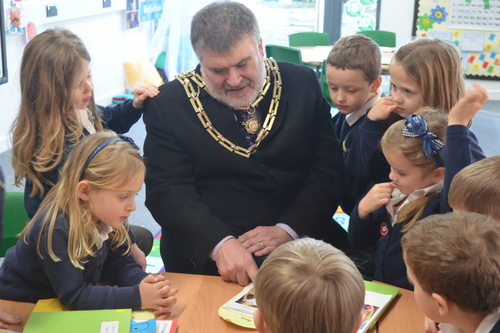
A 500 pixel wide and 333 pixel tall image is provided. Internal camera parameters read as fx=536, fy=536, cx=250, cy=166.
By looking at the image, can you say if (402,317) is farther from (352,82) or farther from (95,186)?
(352,82)

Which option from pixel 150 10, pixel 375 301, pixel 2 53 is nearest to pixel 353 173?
pixel 375 301

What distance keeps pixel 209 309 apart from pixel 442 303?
0.66 meters

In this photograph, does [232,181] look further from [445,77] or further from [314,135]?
[445,77]

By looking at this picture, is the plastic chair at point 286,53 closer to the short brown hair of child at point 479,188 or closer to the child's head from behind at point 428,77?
the child's head from behind at point 428,77

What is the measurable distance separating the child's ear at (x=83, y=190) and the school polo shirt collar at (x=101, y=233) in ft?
0.34

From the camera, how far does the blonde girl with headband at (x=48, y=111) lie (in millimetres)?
2031

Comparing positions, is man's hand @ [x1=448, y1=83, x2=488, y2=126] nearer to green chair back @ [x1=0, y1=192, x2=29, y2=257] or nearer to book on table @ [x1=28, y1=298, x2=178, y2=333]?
book on table @ [x1=28, y1=298, x2=178, y2=333]

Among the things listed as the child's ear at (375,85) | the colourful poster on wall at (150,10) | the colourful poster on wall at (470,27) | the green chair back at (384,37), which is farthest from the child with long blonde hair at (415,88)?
the colourful poster on wall at (150,10)

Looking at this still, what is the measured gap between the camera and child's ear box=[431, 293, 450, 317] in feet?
3.95

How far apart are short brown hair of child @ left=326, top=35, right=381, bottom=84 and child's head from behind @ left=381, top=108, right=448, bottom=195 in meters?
0.57

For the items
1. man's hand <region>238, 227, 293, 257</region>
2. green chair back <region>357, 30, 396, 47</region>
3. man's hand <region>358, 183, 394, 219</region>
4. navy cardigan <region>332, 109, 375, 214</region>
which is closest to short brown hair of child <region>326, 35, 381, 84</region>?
navy cardigan <region>332, 109, 375, 214</region>

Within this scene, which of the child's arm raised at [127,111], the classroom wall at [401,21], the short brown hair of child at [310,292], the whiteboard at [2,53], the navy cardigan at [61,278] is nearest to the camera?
the short brown hair of child at [310,292]

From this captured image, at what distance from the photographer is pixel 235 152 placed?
2.14 m

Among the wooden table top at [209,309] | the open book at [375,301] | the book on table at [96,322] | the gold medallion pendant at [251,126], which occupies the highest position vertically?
the gold medallion pendant at [251,126]
